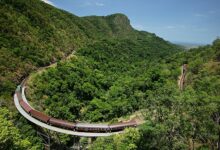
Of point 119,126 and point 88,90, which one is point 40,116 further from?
point 88,90

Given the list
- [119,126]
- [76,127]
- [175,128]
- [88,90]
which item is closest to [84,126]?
[76,127]

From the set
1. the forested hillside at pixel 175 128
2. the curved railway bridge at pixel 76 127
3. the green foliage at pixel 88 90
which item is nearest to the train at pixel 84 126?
the curved railway bridge at pixel 76 127

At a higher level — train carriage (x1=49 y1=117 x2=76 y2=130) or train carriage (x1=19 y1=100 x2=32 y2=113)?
train carriage (x1=19 y1=100 x2=32 y2=113)

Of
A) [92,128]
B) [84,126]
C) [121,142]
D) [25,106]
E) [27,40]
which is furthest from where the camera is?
[27,40]

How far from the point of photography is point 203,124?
43.6 m

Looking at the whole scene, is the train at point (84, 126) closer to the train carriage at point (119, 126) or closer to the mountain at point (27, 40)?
the train carriage at point (119, 126)

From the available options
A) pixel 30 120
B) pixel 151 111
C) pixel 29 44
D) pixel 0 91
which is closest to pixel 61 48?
pixel 29 44

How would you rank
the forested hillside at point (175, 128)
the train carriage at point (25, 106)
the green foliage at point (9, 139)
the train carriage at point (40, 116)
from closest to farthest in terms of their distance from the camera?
1. the green foliage at point (9, 139)
2. the forested hillside at point (175, 128)
3. the train carriage at point (40, 116)
4. the train carriage at point (25, 106)

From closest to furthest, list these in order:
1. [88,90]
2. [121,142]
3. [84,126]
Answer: [121,142], [84,126], [88,90]

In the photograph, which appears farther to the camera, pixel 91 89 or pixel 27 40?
pixel 27 40

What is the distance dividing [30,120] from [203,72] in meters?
62.7

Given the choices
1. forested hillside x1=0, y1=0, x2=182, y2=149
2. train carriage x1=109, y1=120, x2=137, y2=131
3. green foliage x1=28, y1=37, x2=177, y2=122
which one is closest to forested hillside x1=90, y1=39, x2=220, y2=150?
train carriage x1=109, y1=120, x2=137, y2=131

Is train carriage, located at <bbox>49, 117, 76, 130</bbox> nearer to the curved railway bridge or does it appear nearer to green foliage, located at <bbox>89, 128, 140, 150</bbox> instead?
the curved railway bridge

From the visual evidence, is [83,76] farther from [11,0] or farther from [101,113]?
[11,0]
